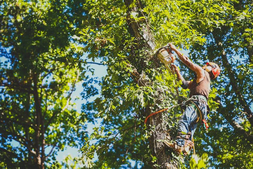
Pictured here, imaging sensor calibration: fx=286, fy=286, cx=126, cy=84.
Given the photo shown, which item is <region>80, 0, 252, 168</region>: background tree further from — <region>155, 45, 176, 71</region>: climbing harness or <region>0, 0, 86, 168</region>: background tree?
<region>0, 0, 86, 168</region>: background tree

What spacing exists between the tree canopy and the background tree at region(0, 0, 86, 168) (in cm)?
4

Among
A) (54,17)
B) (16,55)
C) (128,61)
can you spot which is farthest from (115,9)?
(16,55)

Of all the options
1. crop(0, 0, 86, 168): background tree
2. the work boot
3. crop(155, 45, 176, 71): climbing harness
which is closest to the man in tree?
the work boot

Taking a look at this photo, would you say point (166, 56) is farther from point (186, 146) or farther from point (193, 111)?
point (186, 146)

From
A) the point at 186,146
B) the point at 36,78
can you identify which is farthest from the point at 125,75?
the point at 36,78

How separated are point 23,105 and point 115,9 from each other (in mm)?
7538

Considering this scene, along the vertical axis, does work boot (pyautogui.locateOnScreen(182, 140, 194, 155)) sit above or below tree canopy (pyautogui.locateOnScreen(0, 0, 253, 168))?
below

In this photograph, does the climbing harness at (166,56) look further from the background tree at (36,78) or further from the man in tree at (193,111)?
the background tree at (36,78)

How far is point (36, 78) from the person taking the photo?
10.6 metres

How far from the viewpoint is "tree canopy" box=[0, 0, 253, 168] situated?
4477mm

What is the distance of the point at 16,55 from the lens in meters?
10.3

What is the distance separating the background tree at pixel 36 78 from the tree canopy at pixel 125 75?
0.04m

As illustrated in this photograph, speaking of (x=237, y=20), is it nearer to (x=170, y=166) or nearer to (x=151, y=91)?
(x=151, y=91)

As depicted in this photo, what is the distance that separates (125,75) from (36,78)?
6.68 m
